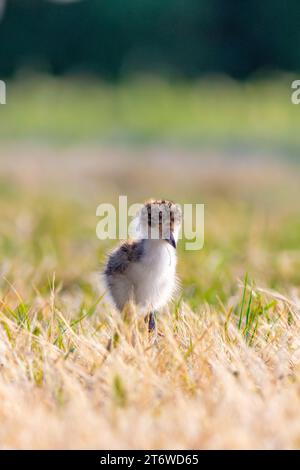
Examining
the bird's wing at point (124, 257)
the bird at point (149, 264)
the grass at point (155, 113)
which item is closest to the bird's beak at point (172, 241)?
the bird at point (149, 264)

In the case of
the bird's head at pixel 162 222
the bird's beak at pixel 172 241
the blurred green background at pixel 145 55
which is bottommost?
the bird's beak at pixel 172 241

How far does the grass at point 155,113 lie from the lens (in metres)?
11.8

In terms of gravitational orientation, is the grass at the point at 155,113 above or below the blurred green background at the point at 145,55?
below

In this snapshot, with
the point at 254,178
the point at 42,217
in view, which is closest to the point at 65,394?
the point at 42,217

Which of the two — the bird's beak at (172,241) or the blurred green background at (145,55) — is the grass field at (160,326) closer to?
the bird's beak at (172,241)

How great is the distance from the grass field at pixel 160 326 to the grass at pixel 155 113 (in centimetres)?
187

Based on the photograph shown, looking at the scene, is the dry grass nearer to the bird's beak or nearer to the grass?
the bird's beak

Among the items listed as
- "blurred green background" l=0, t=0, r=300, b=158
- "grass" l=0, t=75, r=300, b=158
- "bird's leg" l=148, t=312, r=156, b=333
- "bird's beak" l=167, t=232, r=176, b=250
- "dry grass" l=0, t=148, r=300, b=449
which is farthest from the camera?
"blurred green background" l=0, t=0, r=300, b=158

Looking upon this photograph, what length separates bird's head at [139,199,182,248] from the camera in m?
3.23

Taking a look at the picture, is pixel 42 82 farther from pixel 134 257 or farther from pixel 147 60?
pixel 134 257

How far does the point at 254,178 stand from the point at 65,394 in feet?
Result: 24.1

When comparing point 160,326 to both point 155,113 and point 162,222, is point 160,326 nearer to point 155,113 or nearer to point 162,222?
point 162,222

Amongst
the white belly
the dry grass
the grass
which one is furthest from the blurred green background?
the white belly

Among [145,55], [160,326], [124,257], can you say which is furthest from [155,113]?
[160,326]
